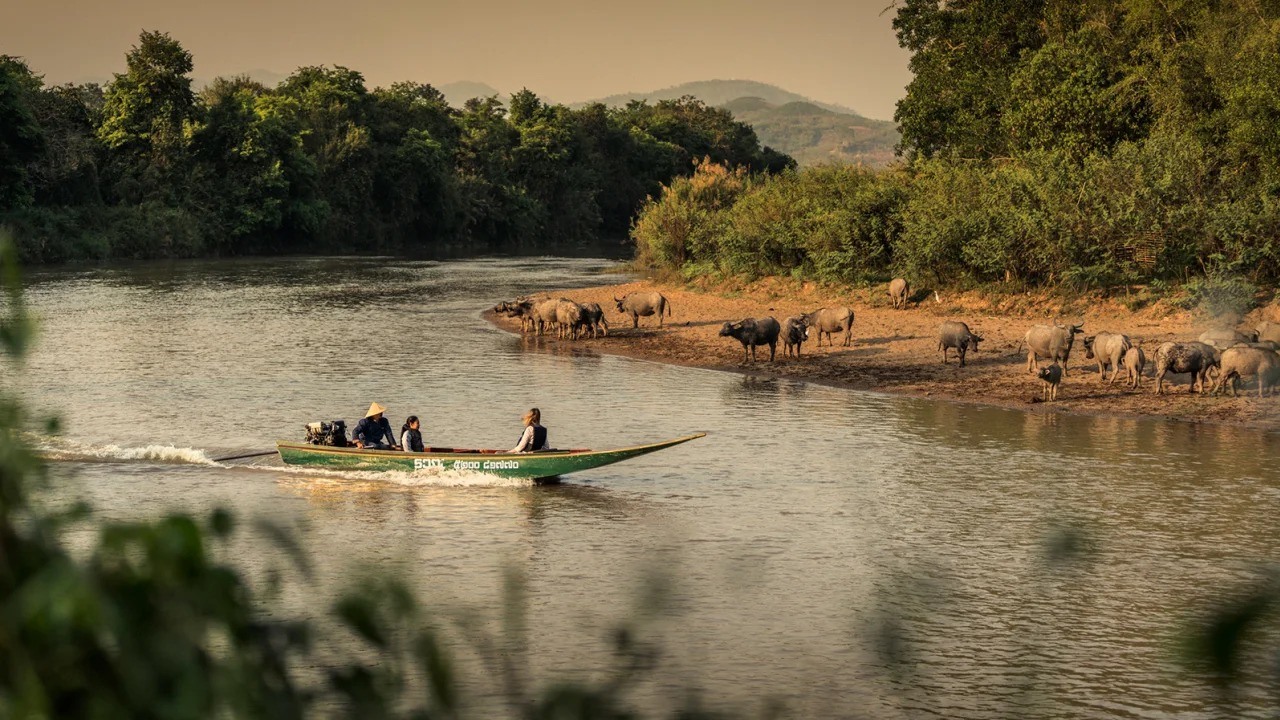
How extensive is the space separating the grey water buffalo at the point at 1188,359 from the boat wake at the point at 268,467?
1356 cm

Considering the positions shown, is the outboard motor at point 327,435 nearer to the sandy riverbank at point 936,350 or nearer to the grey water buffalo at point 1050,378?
the sandy riverbank at point 936,350

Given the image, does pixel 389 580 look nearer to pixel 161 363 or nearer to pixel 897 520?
pixel 897 520

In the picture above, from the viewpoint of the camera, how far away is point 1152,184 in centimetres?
3688

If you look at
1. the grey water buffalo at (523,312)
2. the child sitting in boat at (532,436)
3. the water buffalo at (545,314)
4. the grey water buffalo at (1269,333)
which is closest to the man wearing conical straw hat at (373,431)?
the child sitting in boat at (532,436)

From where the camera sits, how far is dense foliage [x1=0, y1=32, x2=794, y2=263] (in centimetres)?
8150

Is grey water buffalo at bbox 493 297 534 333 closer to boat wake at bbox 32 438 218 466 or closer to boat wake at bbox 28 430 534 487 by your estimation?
boat wake at bbox 28 430 534 487

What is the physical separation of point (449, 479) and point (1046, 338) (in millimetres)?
14098

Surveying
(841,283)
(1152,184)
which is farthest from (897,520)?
(841,283)

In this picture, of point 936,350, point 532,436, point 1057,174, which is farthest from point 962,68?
point 532,436

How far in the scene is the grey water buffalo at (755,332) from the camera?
3366 centimetres

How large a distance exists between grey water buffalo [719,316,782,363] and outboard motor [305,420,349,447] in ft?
47.0

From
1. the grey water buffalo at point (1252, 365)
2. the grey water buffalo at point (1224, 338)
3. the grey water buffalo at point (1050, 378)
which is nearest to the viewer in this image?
the grey water buffalo at point (1252, 365)

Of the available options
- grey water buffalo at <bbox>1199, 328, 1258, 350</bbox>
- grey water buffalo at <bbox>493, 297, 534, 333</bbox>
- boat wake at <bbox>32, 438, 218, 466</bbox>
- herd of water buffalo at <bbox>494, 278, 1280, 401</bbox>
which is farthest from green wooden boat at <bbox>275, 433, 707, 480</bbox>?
grey water buffalo at <bbox>493, 297, 534, 333</bbox>

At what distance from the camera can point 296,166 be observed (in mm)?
92688
